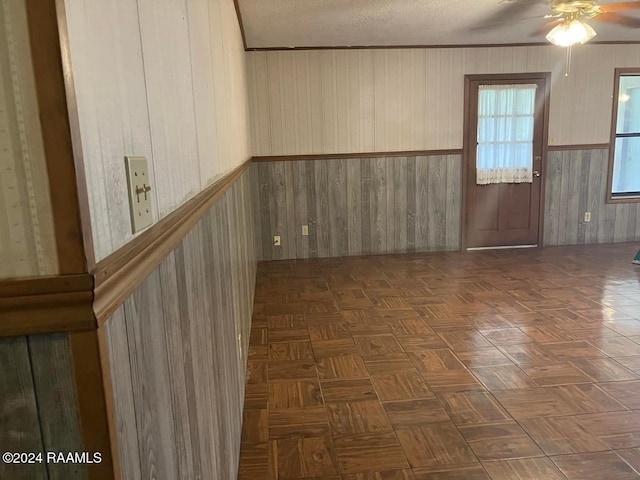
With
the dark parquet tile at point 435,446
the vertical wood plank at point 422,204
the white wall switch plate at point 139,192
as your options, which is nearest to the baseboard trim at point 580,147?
the vertical wood plank at point 422,204

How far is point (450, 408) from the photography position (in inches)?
94.8

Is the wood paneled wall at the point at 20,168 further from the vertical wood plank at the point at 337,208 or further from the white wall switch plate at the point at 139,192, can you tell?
the vertical wood plank at the point at 337,208

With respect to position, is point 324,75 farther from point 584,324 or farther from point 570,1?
point 584,324

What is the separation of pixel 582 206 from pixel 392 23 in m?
3.21

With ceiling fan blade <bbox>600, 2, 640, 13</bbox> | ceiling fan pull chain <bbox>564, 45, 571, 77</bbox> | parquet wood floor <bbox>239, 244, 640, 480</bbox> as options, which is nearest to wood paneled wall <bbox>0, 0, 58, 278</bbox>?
parquet wood floor <bbox>239, 244, 640, 480</bbox>

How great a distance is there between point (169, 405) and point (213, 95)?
1367 mm

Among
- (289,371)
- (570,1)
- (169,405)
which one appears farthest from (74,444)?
(570,1)

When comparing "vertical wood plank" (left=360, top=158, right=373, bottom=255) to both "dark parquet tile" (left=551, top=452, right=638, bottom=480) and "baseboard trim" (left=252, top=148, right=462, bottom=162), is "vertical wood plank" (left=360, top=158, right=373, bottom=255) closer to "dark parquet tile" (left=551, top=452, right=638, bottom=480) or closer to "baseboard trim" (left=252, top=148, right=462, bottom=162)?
"baseboard trim" (left=252, top=148, right=462, bottom=162)

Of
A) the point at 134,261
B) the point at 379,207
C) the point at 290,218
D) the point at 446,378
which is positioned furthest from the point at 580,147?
the point at 134,261

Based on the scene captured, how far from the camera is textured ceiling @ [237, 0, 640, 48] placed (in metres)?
3.72

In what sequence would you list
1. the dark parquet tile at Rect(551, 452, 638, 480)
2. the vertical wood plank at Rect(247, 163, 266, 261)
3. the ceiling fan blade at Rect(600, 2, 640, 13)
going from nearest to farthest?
the dark parquet tile at Rect(551, 452, 638, 480), the ceiling fan blade at Rect(600, 2, 640, 13), the vertical wood plank at Rect(247, 163, 266, 261)

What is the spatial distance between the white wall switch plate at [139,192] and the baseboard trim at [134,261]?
0.02m

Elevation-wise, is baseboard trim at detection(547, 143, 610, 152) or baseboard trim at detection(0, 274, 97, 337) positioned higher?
baseboard trim at detection(547, 143, 610, 152)

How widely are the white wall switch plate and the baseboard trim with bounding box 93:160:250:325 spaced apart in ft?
0.07
